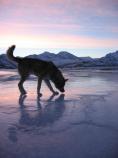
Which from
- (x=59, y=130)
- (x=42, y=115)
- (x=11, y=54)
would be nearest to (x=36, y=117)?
(x=42, y=115)

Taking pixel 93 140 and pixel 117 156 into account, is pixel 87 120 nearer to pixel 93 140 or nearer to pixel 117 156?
pixel 93 140

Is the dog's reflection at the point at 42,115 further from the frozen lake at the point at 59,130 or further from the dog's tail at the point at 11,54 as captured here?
the dog's tail at the point at 11,54

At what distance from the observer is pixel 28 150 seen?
11.7 feet

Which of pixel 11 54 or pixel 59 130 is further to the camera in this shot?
pixel 11 54

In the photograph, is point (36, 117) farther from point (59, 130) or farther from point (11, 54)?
point (11, 54)

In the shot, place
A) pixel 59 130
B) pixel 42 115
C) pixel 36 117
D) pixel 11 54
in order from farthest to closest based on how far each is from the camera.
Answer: pixel 11 54
pixel 42 115
pixel 36 117
pixel 59 130

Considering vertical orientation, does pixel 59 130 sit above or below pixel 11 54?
below

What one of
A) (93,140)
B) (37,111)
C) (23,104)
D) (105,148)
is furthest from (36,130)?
(23,104)

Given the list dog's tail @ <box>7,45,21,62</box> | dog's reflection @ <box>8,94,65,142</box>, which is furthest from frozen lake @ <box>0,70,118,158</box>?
dog's tail @ <box>7,45,21,62</box>

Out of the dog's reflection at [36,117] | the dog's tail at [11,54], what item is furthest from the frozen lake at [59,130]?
the dog's tail at [11,54]

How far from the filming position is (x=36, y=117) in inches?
219

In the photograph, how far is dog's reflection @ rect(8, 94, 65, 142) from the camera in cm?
454

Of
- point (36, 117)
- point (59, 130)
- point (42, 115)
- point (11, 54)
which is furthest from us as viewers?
point (11, 54)

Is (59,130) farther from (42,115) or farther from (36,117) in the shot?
(42,115)
